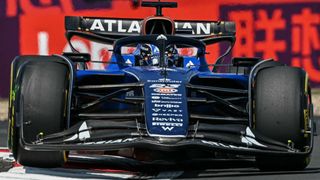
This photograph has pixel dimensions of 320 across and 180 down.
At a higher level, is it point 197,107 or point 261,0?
point 261,0

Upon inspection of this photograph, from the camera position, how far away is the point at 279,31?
13.4m

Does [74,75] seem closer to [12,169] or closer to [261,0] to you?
[12,169]

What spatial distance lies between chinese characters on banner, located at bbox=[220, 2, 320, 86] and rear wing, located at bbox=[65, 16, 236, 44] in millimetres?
4184

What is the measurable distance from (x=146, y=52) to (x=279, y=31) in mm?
5830

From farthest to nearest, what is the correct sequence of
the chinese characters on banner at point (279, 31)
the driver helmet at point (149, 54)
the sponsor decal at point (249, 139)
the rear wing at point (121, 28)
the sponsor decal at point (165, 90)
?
1. the chinese characters on banner at point (279, 31)
2. the rear wing at point (121, 28)
3. the driver helmet at point (149, 54)
4. the sponsor decal at point (165, 90)
5. the sponsor decal at point (249, 139)

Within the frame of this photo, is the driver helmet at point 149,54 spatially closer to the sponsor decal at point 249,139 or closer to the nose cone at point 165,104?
the nose cone at point 165,104

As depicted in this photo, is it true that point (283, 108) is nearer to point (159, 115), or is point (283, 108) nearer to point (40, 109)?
point (159, 115)

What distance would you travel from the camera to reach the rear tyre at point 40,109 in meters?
6.11

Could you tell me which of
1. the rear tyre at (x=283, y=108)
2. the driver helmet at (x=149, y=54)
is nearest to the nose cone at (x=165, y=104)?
the rear tyre at (x=283, y=108)

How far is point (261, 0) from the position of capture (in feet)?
44.1

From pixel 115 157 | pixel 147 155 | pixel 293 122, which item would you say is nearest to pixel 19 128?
pixel 147 155

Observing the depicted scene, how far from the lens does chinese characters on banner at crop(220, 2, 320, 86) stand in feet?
43.5

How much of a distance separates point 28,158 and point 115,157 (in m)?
1.57

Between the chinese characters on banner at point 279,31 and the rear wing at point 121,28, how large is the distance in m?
4.18
